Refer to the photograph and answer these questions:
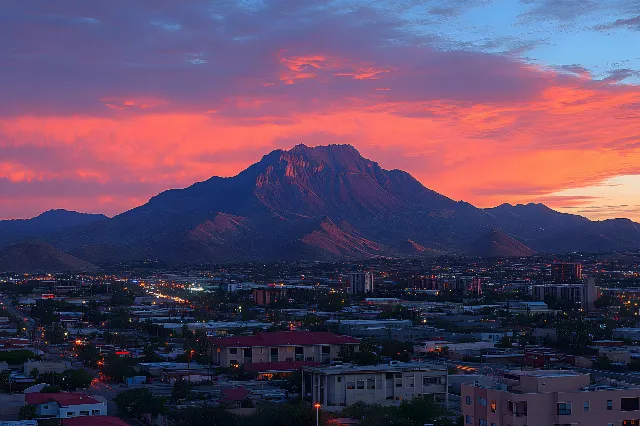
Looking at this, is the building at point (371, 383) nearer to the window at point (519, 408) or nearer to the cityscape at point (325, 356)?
the cityscape at point (325, 356)

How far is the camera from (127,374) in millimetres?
54438

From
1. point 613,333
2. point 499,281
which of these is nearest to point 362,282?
point 499,281

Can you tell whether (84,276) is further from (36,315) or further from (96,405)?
(96,405)

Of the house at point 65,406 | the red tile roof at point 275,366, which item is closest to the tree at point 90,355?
the red tile roof at point 275,366

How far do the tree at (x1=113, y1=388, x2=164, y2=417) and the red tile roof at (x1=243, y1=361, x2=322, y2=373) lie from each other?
41.8 feet

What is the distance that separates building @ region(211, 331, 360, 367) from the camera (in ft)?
196

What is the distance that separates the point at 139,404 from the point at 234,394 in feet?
12.4

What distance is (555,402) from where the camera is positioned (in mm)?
26359

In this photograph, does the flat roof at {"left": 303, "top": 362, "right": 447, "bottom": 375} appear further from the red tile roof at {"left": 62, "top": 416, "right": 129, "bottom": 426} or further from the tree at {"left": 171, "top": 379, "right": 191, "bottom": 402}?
the red tile roof at {"left": 62, "top": 416, "right": 129, "bottom": 426}

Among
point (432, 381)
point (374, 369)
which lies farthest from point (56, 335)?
point (432, 381)

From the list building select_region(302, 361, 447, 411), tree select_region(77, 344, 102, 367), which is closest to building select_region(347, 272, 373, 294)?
tree select_region(77, 344, 102, 367)

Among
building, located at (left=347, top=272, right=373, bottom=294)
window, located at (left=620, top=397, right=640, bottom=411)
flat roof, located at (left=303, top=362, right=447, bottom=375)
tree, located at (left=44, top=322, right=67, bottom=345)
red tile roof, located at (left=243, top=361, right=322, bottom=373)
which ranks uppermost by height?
building, located at (left=347, top=272, right=373, bottom=294)

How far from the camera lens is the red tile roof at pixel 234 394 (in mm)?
43250

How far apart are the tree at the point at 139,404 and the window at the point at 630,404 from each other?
66.3ft
